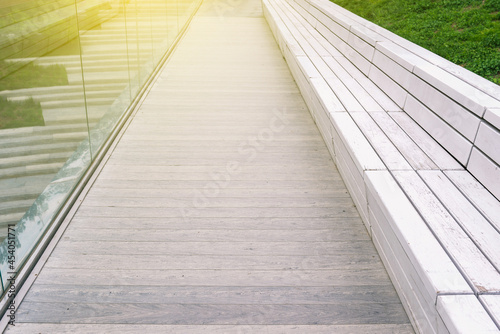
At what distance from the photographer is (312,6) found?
8.82 m

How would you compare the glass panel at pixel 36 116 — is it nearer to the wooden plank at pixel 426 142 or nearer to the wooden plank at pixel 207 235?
the wooden plank at pixel 207 235

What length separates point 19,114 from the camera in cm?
229

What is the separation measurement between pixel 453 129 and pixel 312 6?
21.1 ft

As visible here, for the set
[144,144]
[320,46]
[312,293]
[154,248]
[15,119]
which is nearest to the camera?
[15,119]

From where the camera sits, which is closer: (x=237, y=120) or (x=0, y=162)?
(x=0, y=162)

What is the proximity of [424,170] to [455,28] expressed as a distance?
3170 mm

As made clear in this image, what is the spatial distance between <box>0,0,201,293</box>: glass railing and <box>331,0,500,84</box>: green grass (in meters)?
3.18

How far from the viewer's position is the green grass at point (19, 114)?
213 centimetres

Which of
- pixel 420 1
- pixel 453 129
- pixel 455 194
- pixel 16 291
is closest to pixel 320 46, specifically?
pixel 420 1

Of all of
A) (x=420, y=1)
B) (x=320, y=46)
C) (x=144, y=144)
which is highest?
(x=420, y=1)

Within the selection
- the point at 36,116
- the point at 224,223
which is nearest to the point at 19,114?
the point at 36,116

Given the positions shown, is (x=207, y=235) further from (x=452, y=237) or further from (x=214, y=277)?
(x=452, y=237)

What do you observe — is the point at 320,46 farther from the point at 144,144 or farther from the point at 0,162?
the point at 0,162

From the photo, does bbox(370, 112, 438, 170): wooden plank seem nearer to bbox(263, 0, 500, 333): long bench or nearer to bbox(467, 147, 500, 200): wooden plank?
bbox(263, 0, 500, 333): long bench
